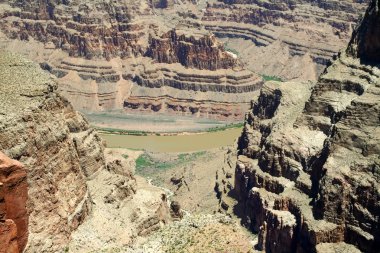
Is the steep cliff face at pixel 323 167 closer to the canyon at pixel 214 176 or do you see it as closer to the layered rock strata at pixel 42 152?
the canyon at pixel 214 176

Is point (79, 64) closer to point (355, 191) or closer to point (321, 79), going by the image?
point (321, 79)

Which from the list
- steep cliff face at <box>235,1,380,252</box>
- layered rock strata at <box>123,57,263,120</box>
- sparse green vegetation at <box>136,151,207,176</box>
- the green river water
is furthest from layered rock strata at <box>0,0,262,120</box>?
steep cliff face at <box>235,1,380,252</box>

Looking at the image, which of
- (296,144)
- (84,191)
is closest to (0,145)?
(84,191)

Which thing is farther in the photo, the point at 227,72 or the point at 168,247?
the point at 227,72

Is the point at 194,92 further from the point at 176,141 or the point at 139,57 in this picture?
the point at 176,141

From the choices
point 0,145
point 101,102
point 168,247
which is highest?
point 0,145

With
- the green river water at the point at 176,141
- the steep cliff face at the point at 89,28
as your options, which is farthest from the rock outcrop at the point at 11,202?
the steep cliff face at the point at 89,28

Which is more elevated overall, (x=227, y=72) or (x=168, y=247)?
(x=168, y=247)

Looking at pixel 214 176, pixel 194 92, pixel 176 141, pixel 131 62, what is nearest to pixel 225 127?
pixel 176 141
